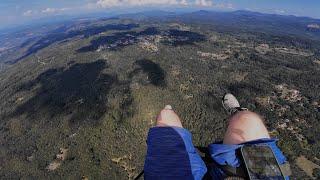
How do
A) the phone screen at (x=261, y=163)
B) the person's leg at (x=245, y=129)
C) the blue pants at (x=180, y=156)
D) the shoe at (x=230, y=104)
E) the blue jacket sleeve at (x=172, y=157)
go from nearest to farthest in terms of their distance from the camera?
1. the phone screen at (x=261, y=163)
2. the blue pants at (x=180, y=156)
3. the blue jacket sleeve at (x=172, y=157)
4. the person's leg at (x=245, y=129)
5. the shoe at (x=230, y=104)

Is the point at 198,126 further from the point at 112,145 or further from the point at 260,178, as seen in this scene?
the point at 260,178

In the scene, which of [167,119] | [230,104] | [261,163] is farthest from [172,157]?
[230,104]

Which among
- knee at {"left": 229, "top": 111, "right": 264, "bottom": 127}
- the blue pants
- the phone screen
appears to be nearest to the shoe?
knee at {"left": 229, "top": 111, "right": 264, "bottom": 127}

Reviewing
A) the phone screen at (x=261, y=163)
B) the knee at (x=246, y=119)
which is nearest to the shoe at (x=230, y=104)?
the knee at (x=246, y=119)

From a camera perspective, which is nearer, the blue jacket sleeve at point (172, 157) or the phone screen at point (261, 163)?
the phone screen at point (261, 163)

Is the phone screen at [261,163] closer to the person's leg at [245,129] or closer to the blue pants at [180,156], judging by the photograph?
the blue pants at [180,156]

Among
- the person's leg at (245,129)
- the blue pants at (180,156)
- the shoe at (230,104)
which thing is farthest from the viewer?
the shoe at (230,104)

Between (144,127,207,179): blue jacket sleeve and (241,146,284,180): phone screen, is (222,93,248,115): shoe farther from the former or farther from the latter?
(241,146,284,180): phone screen

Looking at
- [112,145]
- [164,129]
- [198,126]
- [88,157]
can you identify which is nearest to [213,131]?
[198,126]
